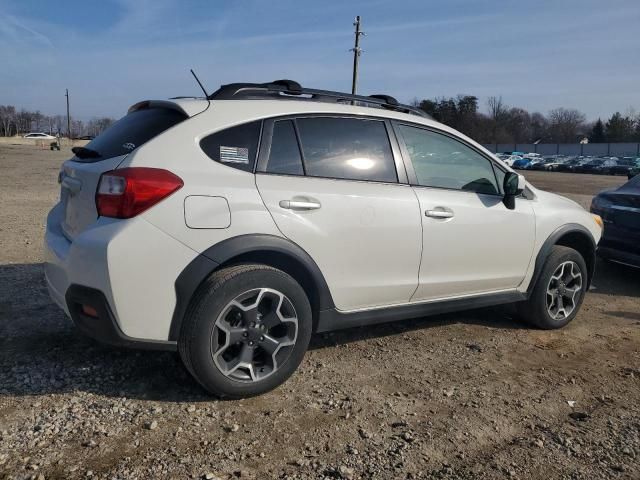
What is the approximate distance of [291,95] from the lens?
372cm

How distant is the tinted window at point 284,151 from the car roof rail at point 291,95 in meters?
0.25

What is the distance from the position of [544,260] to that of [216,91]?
117 inches

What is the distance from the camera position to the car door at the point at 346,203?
10.9 ft

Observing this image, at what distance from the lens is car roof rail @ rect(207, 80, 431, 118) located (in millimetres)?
3506

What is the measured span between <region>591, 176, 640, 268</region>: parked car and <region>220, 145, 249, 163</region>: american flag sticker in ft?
16.8

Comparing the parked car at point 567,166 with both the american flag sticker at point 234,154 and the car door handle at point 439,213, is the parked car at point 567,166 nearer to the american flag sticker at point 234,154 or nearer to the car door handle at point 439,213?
the car door handle at point 439,213

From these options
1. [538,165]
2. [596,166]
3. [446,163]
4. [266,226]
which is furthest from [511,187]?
[538,165]

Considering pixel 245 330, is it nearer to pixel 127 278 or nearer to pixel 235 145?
pixel 127 278

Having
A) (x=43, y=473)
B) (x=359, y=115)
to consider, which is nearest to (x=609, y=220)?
(x=359, y=115)

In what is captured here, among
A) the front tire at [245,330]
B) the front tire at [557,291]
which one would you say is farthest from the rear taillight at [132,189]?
Result: the front tire at [557,291]

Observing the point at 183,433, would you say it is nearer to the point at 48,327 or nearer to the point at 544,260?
the point at 48,327

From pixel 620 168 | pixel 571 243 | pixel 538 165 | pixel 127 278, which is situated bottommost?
pixel 538 165

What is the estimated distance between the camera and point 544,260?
15.3 ft

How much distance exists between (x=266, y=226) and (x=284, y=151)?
1.75ft
